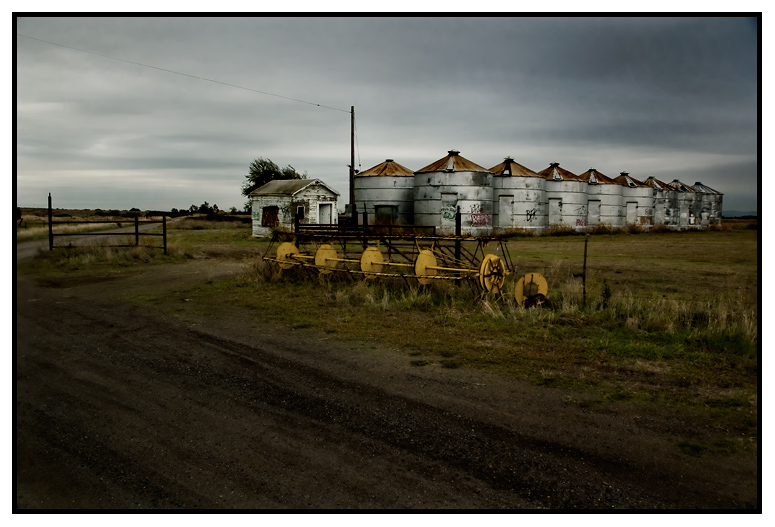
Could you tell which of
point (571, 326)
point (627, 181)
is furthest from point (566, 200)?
point (571, 326)

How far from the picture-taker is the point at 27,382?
536 centimetres

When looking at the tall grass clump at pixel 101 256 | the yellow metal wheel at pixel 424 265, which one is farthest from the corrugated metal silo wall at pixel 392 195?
the yellow metal wheel at pixel 424 265

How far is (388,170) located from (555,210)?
11.8 m

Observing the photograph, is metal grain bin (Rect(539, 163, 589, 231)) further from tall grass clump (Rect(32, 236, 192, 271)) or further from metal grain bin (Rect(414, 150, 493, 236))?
tall grass clump (Rect(32, 236, 192, 271))

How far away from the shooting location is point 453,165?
1197 inches

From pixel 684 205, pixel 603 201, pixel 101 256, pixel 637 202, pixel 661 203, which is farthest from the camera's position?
pixel 684 205

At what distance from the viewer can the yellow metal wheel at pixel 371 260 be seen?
12.2 meters

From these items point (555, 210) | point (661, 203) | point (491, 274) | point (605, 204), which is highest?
point (661, 203)

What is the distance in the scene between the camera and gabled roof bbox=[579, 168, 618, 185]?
38781 mm

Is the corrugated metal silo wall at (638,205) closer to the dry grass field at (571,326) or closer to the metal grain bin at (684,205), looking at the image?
the metal grain bin at (684,205)

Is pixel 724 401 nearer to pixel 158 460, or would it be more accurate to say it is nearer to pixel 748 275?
pixel 158 460

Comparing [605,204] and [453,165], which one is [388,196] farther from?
[605,204]

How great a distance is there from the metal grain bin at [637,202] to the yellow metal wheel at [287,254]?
3336 cm

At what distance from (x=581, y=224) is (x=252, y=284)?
29.2 m
